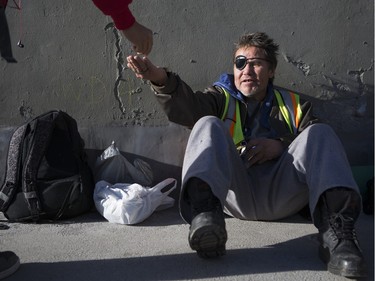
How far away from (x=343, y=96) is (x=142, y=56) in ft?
5.39

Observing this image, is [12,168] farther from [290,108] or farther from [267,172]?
[290,108]

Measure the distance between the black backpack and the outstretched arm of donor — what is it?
798mm

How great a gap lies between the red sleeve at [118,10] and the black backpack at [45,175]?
1096 mm

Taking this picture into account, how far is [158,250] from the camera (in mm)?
2438

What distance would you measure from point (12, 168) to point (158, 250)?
113 cm

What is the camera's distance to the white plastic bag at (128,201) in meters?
2.87

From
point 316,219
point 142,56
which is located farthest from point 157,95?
point 316,219

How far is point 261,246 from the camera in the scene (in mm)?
2465

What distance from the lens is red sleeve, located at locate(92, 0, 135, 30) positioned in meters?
2.10

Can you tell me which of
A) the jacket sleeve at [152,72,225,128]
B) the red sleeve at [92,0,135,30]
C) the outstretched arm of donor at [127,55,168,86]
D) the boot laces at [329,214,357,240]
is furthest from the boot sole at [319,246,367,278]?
the red sleeve at [92,0,135,30]

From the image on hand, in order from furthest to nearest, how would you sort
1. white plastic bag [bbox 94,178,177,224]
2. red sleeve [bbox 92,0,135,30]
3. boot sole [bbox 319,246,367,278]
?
1. white plastic bag [bbox 94,178,177,224]
2. red sleeve [bbox 92,0,135,30]
3. boot sole [bbox 319,246,367,278]

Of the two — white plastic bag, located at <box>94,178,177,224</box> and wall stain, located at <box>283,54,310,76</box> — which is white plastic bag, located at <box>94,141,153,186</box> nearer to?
white plastic bag, located at <box>94,178,177,224</box>

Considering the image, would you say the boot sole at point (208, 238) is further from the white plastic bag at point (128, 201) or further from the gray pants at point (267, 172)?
the white plastic bag at point (128, 201)

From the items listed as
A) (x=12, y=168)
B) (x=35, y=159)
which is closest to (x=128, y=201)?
(x=35, y=159)
